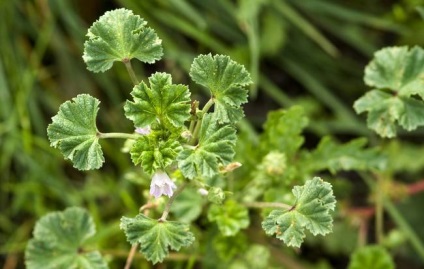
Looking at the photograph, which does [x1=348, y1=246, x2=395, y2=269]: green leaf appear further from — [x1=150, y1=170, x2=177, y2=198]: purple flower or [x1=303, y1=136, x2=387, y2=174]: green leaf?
[x1=150, y1=170, x2=177, y2=198]: purple flower

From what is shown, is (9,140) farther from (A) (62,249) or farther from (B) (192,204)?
(B) (192,204)

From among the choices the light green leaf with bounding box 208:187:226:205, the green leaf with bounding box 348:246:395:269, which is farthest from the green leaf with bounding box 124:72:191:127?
the green leaf with bounding box 348:246:395:269

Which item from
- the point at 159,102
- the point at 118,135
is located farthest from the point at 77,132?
the point at 159,102

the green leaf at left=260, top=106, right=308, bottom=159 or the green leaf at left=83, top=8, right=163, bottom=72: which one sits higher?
the green leaf at left=260, top=106, right=308, bottom=159

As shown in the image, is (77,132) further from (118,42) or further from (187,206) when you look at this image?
(187,206)

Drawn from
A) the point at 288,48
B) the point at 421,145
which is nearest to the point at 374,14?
the point at 288,48

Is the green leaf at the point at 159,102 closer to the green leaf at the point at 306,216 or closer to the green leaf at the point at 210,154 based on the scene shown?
the green leaf at the point at 210,154
